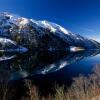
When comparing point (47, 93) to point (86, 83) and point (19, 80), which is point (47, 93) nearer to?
point (86, 83)

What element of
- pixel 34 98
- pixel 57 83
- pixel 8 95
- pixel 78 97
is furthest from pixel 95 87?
pixel 57 83

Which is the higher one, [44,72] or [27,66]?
[27,66]

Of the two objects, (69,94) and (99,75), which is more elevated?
(99,75)

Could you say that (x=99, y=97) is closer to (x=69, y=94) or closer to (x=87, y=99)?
(x=87, y=99)

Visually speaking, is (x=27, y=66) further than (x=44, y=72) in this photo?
Yes

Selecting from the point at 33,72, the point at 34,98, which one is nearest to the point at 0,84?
the point at 34,98

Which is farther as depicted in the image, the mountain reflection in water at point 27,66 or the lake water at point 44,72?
the mountain reflection in water at point 27,66

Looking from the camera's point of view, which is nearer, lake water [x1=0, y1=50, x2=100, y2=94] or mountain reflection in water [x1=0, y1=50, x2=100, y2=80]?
lake water [x1=0, y1=50, x2=100, y2=94]

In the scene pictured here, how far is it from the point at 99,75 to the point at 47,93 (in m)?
9.71

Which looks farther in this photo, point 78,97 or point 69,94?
point 69,94

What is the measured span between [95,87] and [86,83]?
1.28m

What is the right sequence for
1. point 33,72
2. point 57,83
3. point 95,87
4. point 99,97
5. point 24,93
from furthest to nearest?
point 33,72 → point 57,83 → point 24,93 → point 95,87 → point 99,97

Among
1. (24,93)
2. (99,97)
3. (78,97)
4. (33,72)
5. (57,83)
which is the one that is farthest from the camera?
(33,72)

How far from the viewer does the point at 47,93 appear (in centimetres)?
4219
